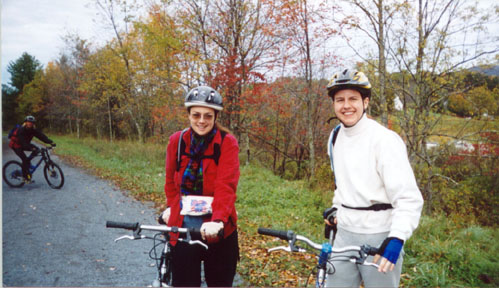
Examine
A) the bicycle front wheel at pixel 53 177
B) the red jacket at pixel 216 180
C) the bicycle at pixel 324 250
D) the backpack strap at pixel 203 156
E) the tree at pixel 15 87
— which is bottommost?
the bicycle front wheel at pixel 53 177

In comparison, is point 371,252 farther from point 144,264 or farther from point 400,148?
point 144,264

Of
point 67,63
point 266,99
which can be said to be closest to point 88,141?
point 67,63

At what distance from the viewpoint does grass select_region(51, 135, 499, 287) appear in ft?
9.93

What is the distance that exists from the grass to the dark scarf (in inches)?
72.4

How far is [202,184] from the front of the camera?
5.52 ft

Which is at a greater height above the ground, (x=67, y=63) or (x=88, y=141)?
(x=67, y=63)

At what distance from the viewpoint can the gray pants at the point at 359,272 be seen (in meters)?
1.43

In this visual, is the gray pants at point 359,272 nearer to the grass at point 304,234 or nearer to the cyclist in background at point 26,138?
the grass at point 304,234

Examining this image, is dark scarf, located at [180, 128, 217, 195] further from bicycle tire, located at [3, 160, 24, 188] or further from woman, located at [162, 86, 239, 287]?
bicycle tire, located at [3, 160, 24, 188]

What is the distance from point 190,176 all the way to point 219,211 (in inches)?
9.7

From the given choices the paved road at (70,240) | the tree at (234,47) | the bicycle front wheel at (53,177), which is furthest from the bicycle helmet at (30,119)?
the tree at (234,47)

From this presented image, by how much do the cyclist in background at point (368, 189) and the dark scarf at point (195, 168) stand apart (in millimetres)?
675

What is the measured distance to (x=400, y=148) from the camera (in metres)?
1.37

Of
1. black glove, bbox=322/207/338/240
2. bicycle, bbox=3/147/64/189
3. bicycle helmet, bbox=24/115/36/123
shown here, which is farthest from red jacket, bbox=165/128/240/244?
bicycle, bbox=3/147/64/189
